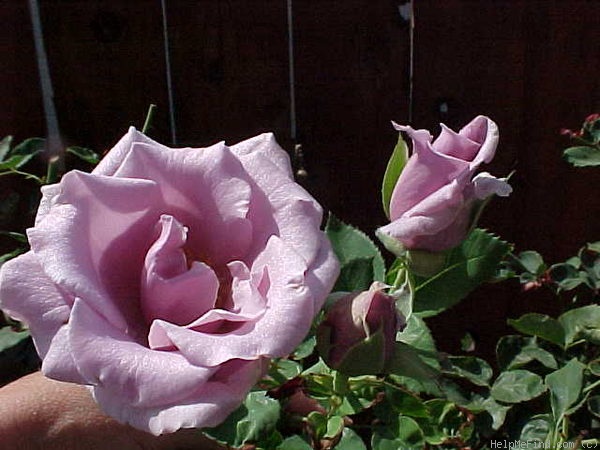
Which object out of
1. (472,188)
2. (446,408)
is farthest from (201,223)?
(446,408)

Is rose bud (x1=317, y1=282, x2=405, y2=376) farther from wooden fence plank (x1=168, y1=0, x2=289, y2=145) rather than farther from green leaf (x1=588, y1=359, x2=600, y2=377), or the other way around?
wooden fence plank (x1=168, y1=0, x2=289, y2=145)

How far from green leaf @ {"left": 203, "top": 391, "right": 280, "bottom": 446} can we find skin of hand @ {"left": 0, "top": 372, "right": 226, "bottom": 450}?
0.03 meters

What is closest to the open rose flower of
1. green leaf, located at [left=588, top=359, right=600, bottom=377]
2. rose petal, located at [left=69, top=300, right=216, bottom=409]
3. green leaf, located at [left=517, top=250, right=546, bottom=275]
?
rose petal, located at [left=69, top=300, right=216, bottom=409]

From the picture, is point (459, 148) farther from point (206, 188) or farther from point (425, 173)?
point (206, 188)

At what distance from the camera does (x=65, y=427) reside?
0.57m

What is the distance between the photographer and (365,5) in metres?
1.69

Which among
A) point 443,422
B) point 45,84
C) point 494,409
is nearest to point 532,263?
point 494,409

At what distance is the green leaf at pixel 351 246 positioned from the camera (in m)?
0.64

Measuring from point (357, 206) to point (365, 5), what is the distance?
43 cm

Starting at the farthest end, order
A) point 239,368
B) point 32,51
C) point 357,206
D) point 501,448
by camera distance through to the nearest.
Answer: point 357,206 < point 32,51 < point 501,448 < point 239,368

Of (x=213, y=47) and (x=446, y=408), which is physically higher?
(x=213, y=47)

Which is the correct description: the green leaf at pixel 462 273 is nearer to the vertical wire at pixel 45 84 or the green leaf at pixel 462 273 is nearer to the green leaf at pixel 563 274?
the green leaf at pixel 563 274

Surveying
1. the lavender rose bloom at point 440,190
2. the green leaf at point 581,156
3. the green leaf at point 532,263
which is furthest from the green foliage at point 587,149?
the lavender rose bloom at point 440,190

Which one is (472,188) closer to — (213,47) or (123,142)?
(123,142)
